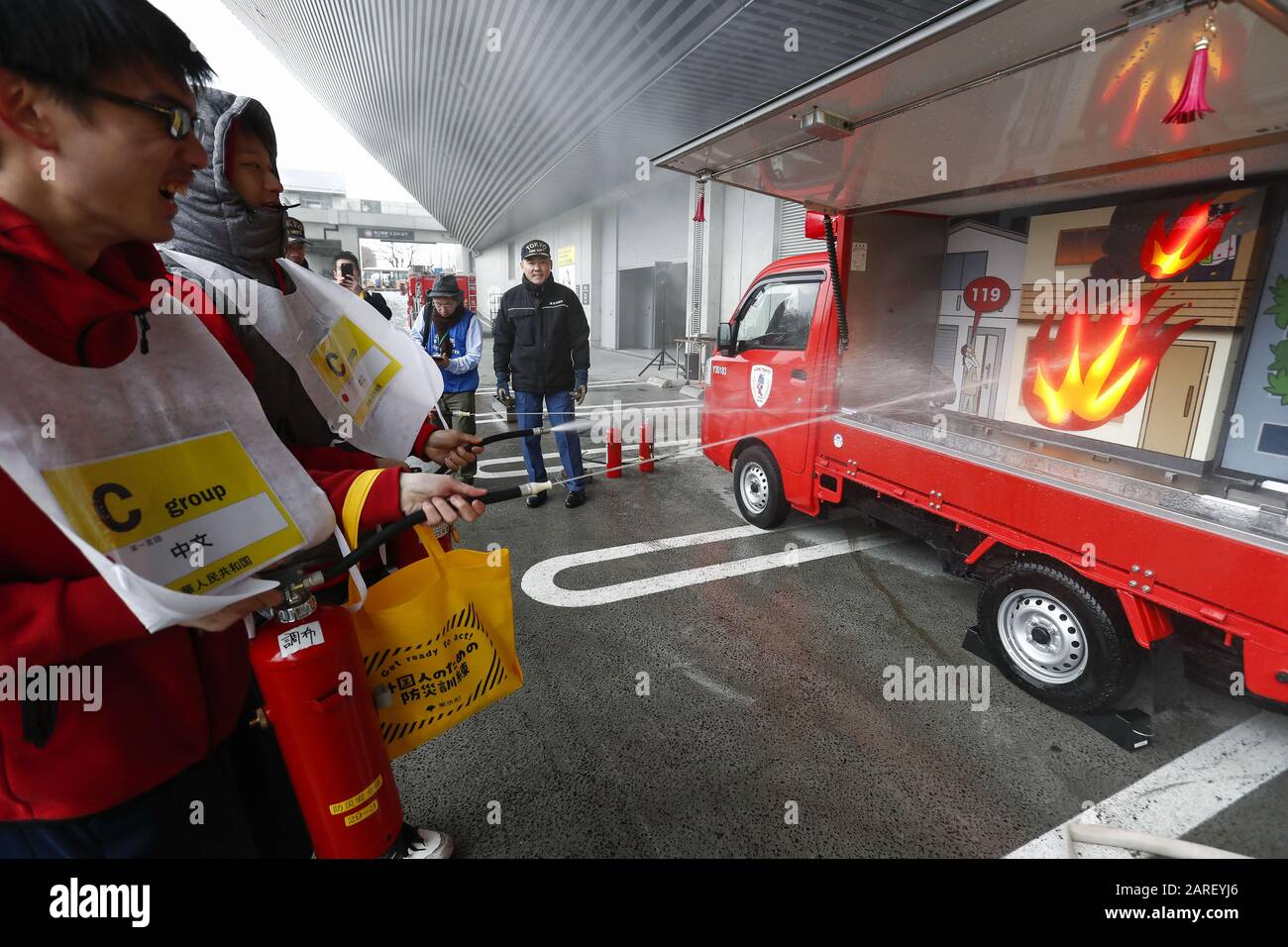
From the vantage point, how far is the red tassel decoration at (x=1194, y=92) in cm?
152

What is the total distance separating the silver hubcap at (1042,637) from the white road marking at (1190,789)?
506 millimetres

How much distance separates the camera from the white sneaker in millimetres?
1920

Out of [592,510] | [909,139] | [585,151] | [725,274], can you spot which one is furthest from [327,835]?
[585,151]

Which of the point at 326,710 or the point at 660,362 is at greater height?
the point at 660,362

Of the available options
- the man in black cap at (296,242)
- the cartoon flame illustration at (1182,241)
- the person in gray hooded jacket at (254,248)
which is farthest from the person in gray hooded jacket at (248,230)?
the cartoon flame illustration at (1182,241)

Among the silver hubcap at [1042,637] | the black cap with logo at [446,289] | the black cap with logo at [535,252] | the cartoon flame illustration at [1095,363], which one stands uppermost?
the black cap with logo at [535,252]

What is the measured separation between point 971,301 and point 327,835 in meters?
5.19

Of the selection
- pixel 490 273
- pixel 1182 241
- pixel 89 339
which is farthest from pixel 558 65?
pixel 490 273

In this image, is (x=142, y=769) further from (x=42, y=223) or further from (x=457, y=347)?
(x=457, y=347)

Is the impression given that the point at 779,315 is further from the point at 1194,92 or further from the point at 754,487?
the point at 1194,92

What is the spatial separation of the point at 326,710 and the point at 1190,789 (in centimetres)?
318

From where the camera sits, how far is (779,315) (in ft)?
15.5

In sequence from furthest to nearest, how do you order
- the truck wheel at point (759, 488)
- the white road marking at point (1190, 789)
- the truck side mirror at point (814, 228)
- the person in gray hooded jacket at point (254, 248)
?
the truck wheel at point (759, 488), the truck side mirror at point (814, 228), the white road marking at point (1190, 789), the person in gray hooded jacket at point (254, 248)

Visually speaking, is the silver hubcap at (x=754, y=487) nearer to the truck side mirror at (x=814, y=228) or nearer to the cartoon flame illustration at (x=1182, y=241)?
the truck side mirror at (x=814, y=228)
